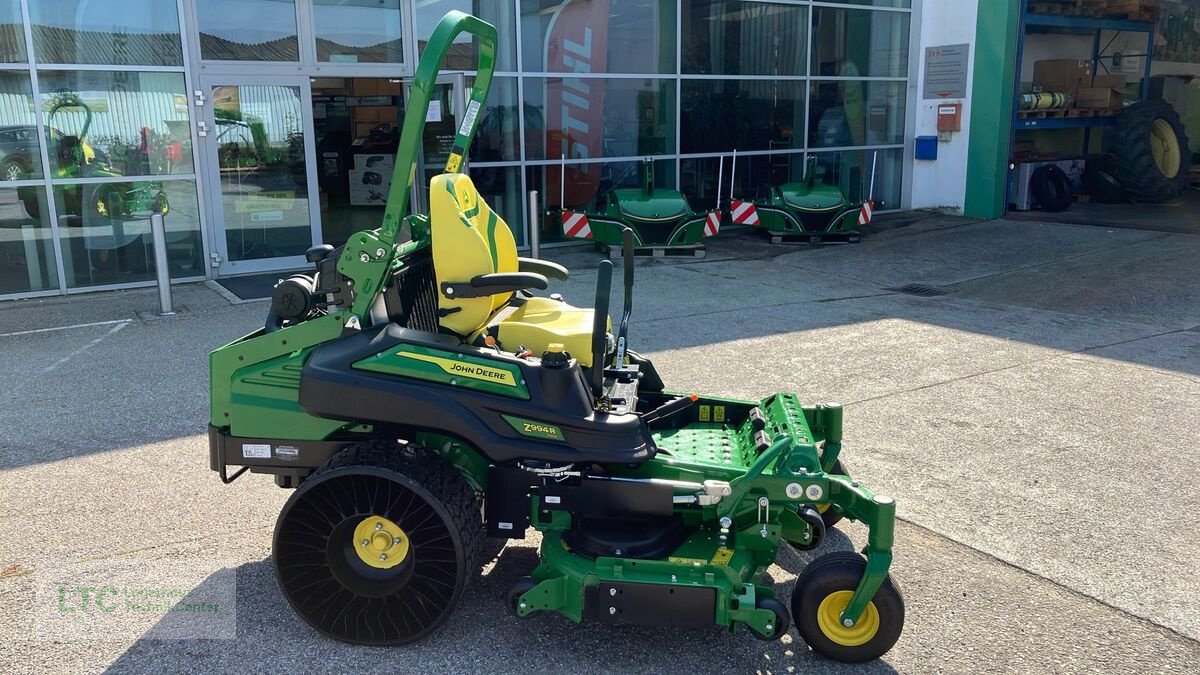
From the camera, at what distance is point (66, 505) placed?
14.1ft

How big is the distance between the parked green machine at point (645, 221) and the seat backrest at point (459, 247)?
7.27 m

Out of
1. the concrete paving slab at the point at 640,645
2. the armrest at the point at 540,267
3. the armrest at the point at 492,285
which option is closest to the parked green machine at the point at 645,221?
the armrest at the point at 540,267

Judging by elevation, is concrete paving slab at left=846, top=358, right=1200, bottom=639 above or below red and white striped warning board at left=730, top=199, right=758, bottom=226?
below

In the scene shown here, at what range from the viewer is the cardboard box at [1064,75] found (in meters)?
15.6

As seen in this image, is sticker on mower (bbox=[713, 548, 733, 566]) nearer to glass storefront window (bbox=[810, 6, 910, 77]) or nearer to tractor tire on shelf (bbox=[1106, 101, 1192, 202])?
glass storefront window (bbox=[810, 6, 910, 77])

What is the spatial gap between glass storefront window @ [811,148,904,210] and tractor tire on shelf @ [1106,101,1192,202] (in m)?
3.57

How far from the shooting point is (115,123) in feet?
30.8

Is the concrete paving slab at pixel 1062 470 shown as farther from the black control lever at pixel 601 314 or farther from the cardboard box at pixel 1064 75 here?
the cardboard box at pixel 1064 75

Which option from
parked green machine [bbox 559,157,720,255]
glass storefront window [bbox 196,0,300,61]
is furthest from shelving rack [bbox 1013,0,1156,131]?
glass storefront window [bbox 196,0,300,61]

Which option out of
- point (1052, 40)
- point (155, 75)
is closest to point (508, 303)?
point (155, 75)

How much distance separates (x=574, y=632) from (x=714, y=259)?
8270 millimetres

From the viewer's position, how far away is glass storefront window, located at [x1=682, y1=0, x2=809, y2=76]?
13.0m

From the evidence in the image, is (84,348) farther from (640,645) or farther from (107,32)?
(640,645)

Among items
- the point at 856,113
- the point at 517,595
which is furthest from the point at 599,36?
the point at 517,595
